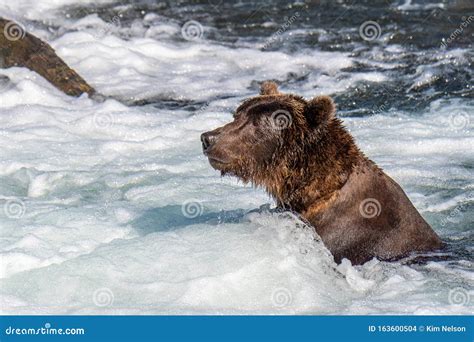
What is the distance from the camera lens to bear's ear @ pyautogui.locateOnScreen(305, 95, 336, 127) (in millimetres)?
6926

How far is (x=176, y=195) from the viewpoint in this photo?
8906 millimetres

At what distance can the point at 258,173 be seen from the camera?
23.7 ft

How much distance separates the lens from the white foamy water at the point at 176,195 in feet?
→ 22.2

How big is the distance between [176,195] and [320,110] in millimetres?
2292

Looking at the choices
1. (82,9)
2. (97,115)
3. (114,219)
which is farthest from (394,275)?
(82,9)

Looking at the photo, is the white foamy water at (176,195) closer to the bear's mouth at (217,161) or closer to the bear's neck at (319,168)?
the bear's neck at (319,168)

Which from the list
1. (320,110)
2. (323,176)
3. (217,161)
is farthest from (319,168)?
(217,161)

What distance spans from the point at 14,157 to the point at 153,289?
3.31 metres

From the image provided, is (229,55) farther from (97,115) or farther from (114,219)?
(114,219)

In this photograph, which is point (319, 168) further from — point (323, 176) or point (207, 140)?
point (207, 140)

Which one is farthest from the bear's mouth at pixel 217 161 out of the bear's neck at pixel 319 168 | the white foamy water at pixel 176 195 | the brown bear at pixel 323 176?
the white foamy water at pixel 176 195

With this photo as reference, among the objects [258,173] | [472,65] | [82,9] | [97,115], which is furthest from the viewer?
[82,9]

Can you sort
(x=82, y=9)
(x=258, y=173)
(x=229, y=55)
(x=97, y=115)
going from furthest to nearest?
(x=82, y=9) < (x=229, y=55) < (x=97, y=115) < (x=258, y=173)

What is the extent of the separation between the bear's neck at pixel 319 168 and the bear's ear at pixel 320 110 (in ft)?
0.31
